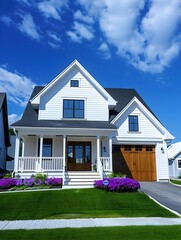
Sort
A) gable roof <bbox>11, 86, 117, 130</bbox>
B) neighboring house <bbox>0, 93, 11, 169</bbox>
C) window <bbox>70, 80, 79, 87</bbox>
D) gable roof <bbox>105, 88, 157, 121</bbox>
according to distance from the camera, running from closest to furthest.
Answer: gable roof <bbox>11, 86, 117, 130</bbox>
window <bbox>70, 80, 79, 87</bbox>
gable roof <bbox>105, 88, 157, 121</bbox>
neighboring house <bbox>0, 93, 11, 169</bbox>

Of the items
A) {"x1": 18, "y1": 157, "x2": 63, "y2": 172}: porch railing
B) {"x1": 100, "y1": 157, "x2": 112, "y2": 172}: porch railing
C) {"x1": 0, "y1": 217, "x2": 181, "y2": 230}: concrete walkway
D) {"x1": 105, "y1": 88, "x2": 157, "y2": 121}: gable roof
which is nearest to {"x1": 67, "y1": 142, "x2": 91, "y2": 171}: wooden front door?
{"x1": 18, "y1": 157, "x2": 63, "y2": 172}: porch railing

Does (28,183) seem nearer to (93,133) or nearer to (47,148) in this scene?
(47,148)

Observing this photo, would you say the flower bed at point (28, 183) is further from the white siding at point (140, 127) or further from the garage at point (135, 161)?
the white siding at point (140, 127)

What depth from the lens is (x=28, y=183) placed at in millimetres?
15359

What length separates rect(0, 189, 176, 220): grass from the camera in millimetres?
9875

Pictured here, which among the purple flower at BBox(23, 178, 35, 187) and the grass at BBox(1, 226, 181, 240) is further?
the purple flower at BBox(23, 178, 35, 187)

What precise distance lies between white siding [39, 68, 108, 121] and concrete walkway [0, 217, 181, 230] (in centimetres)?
1100

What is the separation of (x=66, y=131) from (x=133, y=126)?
5868 mm

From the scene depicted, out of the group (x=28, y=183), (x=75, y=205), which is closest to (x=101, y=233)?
(x=75, y=205)

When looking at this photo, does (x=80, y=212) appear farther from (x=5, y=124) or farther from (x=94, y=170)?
(x=5, y=124)

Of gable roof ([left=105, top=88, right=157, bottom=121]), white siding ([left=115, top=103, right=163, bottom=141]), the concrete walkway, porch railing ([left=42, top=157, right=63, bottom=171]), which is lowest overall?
the concrete walkway

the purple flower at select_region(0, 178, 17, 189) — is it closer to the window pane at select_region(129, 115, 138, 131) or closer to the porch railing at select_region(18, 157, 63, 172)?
the porch railing at select_region(18, 157, 63, 172)

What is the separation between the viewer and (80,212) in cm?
1019

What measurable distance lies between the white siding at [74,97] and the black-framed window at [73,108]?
0.30 metres
